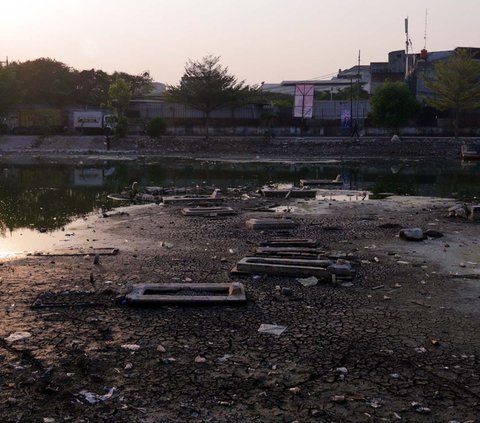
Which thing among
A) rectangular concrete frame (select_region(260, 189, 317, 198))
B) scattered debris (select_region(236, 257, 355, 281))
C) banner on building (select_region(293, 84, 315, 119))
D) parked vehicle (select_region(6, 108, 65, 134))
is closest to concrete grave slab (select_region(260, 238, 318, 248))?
scattered debris (select_region(236, 257, 355, 281))

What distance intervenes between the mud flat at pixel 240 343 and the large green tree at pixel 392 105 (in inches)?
1429

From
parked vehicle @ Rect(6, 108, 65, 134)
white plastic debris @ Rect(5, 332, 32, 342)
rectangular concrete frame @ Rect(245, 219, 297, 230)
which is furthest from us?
parked vehicle @ Rect(6, 108, 65, 134)

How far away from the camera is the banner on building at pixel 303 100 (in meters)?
46.4

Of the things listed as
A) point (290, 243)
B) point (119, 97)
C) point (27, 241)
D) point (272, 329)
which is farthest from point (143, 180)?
point (119, 97)

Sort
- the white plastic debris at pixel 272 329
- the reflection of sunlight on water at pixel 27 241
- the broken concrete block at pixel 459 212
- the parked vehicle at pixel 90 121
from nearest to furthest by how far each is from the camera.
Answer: the white plastic debris at pixel 272 329 → the reflection of sunlight on water at pixel 27 241 → the broken concrete block at pixel 459 212 → the parked vehicle at pixel 90 121

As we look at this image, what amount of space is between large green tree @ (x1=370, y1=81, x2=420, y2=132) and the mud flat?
36305 millimetres

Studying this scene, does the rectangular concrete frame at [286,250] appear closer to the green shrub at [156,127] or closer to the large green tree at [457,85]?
the green shrub at [156,127]

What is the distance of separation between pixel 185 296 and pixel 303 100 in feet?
137

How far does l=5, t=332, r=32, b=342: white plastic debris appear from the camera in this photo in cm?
528

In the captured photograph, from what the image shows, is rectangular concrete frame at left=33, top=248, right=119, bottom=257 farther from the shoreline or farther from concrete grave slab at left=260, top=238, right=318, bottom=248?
concrete grave slab at left=260, top=238, right=318, bottom=248

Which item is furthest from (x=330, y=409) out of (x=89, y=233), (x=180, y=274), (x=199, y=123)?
(x=199, y=123)

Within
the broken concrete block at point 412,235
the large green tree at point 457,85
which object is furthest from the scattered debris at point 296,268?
the large green tree at point 457,85

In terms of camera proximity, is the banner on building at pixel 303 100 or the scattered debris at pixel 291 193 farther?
the banner on building at pixel 303 100

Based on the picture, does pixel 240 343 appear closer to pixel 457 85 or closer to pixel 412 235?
pixel 412 235
